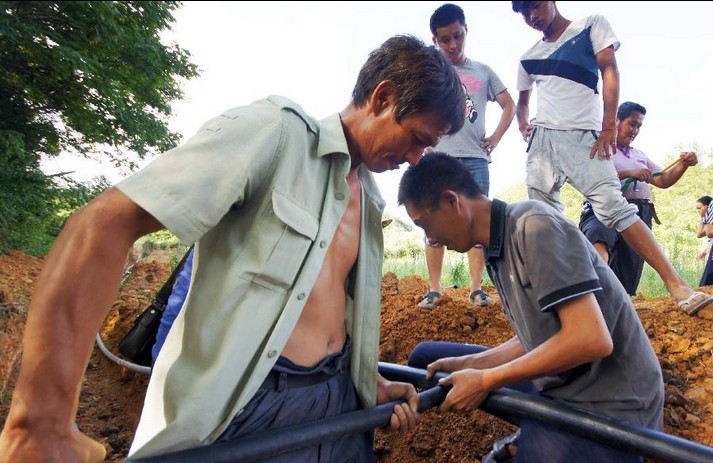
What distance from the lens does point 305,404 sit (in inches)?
57.2

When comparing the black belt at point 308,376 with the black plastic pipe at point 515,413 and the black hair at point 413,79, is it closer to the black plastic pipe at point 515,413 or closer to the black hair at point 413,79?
the black plastic pipe at point 515,413

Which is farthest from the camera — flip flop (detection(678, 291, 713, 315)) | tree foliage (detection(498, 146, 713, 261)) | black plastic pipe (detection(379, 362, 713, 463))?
tree foliage (detection(498, 146, 713, 261))

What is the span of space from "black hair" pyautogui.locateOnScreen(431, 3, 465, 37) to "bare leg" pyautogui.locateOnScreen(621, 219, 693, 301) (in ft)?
6.60

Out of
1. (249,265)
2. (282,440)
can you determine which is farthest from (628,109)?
(282,440)

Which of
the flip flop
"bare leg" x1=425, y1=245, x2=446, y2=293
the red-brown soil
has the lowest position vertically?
the red-brown soil

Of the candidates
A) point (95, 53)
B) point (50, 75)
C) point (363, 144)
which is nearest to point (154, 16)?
point (95, 53)

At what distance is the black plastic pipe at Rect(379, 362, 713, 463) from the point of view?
1.15 m

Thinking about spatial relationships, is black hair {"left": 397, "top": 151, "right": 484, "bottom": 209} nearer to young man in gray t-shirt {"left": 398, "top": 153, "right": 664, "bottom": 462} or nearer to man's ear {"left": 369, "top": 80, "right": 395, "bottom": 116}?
young man in gray t-shirt {"left": 398, "top": 153, "right": 664, "bottom": 462}

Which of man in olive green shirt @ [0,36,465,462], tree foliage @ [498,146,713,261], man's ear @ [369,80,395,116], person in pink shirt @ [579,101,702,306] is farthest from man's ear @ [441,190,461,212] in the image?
tree foliage @ [498,146,713,261]

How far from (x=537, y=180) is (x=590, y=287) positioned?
2.14m

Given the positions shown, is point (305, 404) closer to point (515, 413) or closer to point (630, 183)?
point (515, 413)

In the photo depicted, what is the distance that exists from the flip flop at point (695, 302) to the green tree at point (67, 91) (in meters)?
7.18

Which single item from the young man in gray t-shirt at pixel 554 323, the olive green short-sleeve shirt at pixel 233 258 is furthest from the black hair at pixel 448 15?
the olive green short-sleeve shirt at pixel 233 258

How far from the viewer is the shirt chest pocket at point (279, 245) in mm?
1219
